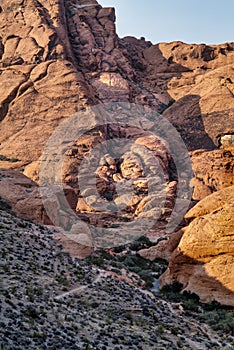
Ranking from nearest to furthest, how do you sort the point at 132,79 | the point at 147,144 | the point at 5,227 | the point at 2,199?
1. the point at 5,227
2. the point at 2,199
3. the point at 147,144
4. the point at 132,79

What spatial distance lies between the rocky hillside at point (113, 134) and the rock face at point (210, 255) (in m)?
0.06

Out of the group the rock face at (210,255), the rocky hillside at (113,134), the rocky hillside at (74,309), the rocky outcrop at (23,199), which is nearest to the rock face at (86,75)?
the rocky hillside at (113,134)

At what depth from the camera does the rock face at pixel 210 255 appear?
2220 centimetres

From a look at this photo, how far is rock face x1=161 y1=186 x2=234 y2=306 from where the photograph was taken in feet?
72.8

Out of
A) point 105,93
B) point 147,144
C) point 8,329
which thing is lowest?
point 8,329

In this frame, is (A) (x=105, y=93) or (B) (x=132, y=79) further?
(B) (x=132, y=79)

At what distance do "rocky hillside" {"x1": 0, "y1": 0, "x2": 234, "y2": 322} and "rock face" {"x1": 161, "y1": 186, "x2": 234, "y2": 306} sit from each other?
0.06m

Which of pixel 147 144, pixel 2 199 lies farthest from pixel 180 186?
pixel 2 199

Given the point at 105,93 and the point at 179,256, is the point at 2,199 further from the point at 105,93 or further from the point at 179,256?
the point at 105,93

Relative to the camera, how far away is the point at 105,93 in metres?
68.2

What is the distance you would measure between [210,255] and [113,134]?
3841 centimetres

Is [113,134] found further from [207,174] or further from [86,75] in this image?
[86,75]

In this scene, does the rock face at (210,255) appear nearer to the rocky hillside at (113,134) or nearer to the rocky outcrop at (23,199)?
the rocky hillside at (113,134)

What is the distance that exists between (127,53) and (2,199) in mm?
61792
